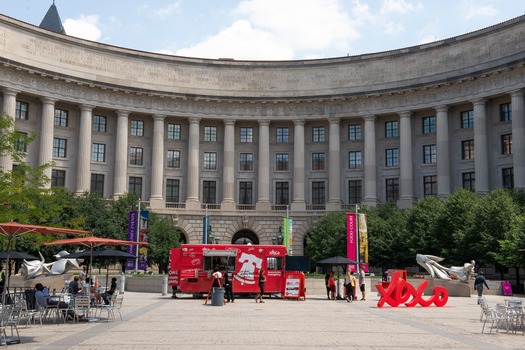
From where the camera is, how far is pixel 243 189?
244ft

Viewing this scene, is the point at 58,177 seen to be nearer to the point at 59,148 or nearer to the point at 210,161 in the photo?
the point at 59,148

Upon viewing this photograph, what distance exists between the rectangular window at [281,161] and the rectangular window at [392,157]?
1143 cm

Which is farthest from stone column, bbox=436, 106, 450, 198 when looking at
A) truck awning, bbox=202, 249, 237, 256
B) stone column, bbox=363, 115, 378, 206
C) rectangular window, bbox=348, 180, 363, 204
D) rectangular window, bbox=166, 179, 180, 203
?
truck awning, bbox=202, 249, 237, 256

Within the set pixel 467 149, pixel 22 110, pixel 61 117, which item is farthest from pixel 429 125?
pixel 22 110

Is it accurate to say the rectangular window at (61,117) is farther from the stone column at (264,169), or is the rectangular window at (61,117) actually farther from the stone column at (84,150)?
the stone column at (264,169)

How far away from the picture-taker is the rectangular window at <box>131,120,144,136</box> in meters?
73.1

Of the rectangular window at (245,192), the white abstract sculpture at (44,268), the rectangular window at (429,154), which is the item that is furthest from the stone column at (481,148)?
the white abstract sculpture at (44,268)

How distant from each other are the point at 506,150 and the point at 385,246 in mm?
17566

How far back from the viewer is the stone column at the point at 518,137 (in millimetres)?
60562

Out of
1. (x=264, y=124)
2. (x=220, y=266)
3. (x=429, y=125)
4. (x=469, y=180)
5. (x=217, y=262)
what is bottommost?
(x=220, y=266)

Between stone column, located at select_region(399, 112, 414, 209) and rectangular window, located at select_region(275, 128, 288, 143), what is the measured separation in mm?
13442

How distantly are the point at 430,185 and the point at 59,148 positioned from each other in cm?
3972

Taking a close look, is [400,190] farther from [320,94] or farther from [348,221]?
[348,221]

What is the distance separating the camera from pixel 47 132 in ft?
215
